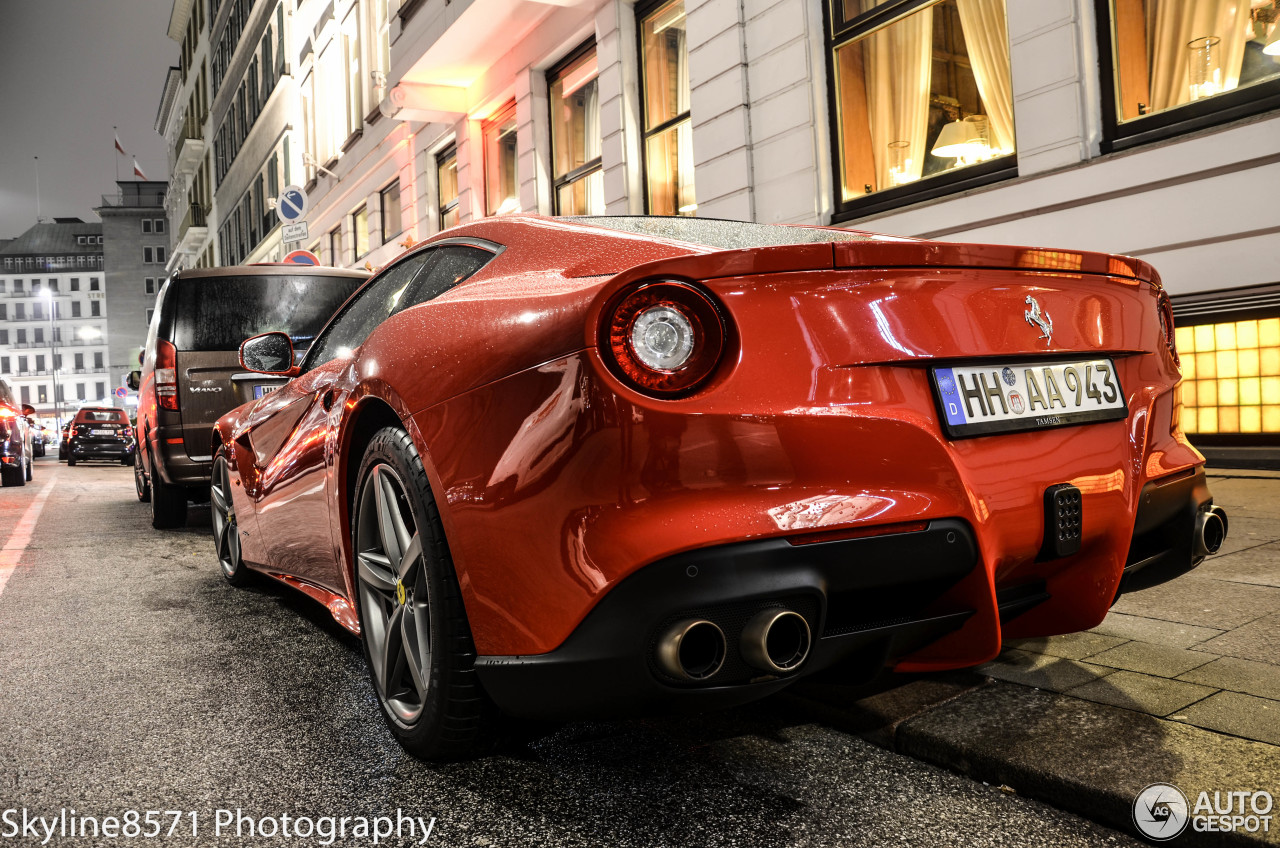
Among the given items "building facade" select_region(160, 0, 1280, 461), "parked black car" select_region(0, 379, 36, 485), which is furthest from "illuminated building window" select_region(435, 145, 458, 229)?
"parked black car" select_region(0, 379, 36, 485)

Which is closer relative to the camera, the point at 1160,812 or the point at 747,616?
the point at 747,616

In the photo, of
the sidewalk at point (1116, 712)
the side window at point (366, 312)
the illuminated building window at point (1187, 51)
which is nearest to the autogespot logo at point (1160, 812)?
the sidewalk at point (1116, 712)

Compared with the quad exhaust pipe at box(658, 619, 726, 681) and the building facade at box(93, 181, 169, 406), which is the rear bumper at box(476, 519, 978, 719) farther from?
the building facade at box(93, 181, 169, 406)

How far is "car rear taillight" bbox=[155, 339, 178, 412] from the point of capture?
6.96 meters

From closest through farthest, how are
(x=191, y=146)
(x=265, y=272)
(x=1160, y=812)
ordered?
(x=1160, y=812)
(x=265, y=272)
(x=191, y=146)

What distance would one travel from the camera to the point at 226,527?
5020mm

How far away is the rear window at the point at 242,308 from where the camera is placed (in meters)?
6.95

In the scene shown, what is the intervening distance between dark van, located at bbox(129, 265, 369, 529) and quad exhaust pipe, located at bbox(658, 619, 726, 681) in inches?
222

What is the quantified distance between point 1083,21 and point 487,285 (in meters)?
6.15

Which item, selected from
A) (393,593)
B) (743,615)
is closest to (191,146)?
(393,593)

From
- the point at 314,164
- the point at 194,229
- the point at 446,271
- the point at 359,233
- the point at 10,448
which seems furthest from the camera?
→ the point at 194,229

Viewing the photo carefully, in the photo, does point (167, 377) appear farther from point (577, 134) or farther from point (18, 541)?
point (577, 134)

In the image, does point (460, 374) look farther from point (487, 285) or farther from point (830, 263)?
point (830, 263)

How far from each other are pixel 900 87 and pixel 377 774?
312 inches
